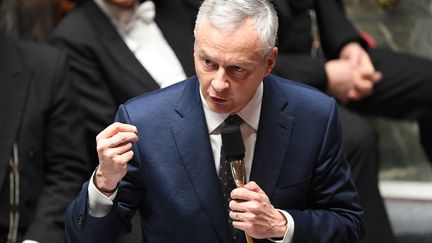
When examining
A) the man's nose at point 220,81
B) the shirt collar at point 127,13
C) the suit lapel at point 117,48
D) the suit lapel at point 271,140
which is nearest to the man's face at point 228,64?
the man's nose at point 220,81

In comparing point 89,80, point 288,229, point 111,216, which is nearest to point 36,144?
point 89,80

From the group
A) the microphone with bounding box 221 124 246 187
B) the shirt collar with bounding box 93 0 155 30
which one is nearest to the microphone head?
the microphone with bounding box 221 124 246 187

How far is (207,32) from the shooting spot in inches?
73.6

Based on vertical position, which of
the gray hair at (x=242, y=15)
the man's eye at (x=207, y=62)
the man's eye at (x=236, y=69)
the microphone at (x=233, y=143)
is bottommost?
the microphone at (x=233, y=143)

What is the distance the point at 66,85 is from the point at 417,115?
1454mm

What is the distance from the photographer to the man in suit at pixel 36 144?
2654 mm

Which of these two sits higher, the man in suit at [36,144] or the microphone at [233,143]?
the microphone at [233,143]

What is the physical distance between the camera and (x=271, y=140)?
2.05 meters

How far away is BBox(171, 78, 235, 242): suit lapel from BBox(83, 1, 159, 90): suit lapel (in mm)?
943

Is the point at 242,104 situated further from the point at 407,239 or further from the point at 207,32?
the point at 407,239

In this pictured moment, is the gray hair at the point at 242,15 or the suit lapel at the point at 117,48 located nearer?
the gray hair at the point at 242,15

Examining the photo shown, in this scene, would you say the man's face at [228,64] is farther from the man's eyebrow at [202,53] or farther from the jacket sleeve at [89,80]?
the jacket sleeve at [89,80]

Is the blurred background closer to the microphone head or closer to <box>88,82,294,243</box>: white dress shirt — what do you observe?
<box>88,82,294,243</box>: white dress shirt

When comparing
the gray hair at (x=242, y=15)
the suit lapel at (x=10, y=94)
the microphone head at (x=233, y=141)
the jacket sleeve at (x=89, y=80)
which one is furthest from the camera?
the jacket sleeve at (x=89, y=80)
